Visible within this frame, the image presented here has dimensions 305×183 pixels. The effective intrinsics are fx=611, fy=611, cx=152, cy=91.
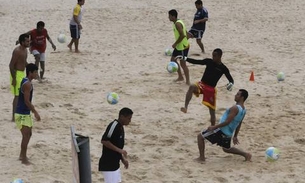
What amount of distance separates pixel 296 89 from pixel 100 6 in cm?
1001

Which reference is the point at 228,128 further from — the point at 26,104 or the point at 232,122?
the point at 26,104

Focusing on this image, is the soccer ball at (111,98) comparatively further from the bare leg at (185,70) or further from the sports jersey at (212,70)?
the bare leg at (185,70)

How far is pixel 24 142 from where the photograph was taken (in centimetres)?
854

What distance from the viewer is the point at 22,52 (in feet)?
33.3

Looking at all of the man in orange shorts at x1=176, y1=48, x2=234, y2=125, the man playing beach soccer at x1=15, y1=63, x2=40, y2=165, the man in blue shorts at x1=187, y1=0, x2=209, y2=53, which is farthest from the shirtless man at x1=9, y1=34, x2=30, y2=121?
the man in blue shorts at x1=187, y1=0, x2=209, y2=53

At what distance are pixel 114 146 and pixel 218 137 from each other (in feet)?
7.35

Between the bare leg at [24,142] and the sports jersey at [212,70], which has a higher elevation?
the sports jersey at [212,70]

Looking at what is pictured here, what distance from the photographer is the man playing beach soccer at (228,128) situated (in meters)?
8.66

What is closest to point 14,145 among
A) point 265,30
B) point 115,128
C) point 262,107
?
point 115,128

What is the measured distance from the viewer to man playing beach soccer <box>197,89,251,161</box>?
28.4ft

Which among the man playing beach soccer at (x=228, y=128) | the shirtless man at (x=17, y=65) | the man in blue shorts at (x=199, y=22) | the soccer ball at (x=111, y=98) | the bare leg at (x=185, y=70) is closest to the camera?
the man playing beach soccer at (x=228, y=128)

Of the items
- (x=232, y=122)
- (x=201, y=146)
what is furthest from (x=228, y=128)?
(x=201, y=146)

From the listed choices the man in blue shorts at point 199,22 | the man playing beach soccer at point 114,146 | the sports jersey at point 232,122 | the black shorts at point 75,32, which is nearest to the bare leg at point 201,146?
the sports jersey at point 232,122

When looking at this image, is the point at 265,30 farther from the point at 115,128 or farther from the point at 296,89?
the point at 115,128
